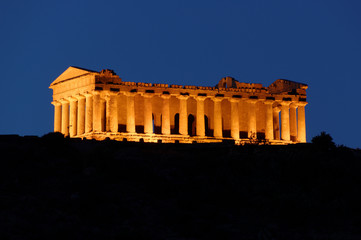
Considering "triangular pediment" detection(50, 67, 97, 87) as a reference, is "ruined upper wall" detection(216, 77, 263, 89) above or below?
below

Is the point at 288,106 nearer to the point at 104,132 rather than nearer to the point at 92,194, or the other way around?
the point at 104,132

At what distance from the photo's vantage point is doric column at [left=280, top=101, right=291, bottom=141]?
3589 inches

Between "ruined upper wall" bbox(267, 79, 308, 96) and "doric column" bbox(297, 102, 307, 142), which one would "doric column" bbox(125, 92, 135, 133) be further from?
"doric column" bbox(297, 102, 307, 142)

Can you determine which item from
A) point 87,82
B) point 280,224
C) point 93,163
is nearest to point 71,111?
point 87,82

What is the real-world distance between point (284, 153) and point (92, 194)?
1858cm

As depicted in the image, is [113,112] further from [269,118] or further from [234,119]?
[269,118]

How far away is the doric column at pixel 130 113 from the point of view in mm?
84531

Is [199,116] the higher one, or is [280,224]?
[199,116]

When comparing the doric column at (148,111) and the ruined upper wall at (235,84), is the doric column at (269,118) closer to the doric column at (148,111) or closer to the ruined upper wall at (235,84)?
the ruined upper wall at (235,84)

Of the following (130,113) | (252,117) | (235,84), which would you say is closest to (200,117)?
(252,117)

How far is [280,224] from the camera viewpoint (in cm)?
5041

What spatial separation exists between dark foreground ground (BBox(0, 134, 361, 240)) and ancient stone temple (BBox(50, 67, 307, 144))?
17.5m

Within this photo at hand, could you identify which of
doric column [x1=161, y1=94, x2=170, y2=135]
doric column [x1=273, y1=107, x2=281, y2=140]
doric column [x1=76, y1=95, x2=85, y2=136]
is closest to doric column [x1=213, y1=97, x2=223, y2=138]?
doric column [x1=161, y1=94, x2=170, y2=135]
